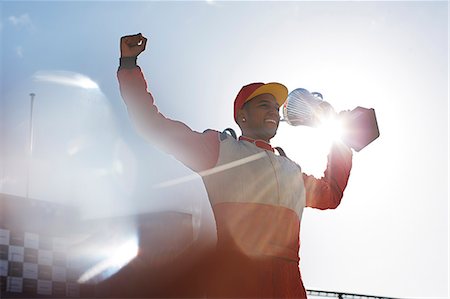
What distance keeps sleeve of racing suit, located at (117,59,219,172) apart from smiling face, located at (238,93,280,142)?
341 mm

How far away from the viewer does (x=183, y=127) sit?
2809 millimetres

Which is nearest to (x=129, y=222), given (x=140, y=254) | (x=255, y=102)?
(x=140, y=254)

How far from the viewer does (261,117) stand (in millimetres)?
3121

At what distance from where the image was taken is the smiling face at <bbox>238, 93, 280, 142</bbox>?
123 inches

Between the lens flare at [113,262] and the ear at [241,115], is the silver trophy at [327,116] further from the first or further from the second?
the lens flare at [113,262]

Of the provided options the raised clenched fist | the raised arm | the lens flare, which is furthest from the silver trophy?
the lens flare

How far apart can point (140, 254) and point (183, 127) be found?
3126 mm

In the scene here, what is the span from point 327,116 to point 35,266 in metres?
2.96

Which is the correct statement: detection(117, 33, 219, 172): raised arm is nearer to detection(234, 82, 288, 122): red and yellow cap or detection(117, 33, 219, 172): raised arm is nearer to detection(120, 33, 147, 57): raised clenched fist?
detection(120, 33, 147, 57): raised clenched fist

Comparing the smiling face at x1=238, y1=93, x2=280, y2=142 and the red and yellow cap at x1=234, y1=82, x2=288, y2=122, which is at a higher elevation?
the red and yellow cap at x1=234, y1=82, x2=288, y2=122

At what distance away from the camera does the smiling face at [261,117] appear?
3117 mm

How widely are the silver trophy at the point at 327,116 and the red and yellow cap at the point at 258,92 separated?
0.53 feet

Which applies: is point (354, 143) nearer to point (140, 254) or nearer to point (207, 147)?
point (207, 147)

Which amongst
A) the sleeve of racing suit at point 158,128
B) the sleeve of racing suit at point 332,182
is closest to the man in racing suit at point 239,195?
the sleeve of racing suit at point 158,128
